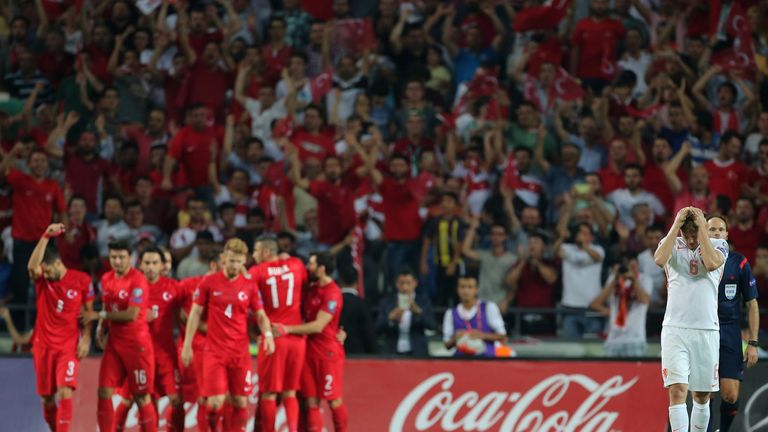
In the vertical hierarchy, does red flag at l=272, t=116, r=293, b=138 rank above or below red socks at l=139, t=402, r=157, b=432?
above

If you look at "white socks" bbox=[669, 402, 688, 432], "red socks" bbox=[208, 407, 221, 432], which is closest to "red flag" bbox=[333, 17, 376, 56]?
"red socks" bbox=[208, 407, 221, 432]

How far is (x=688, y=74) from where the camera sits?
19.2m

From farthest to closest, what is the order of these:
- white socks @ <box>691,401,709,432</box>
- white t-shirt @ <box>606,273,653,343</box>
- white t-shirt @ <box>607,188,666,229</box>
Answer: white t-shirt @ <box>607,188,666,229</box>
white t-shirt @ <box>606,273,653,343</box>
white socks @ <box>691,401,709,432</box>

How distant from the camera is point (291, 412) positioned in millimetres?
14656

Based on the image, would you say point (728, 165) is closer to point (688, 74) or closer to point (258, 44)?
point (688, 74)

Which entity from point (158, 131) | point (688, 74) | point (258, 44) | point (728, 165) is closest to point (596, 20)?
point (688, 74)

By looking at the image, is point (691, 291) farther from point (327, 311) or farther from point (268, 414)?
point (268, 414)

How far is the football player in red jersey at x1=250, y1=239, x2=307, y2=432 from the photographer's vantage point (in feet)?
48.0

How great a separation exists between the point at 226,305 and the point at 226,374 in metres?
0.69

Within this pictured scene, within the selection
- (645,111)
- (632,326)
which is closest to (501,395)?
(632,326)

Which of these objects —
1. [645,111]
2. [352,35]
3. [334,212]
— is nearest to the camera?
[334,212]

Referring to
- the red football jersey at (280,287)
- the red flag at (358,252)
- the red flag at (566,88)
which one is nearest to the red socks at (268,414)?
the red football jersey at (280,287)

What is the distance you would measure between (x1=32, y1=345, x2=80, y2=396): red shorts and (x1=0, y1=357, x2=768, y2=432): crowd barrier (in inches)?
41.0

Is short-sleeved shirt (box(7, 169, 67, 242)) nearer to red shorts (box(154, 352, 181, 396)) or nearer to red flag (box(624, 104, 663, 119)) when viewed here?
red shorts (box(154, 352, 181, 396))
